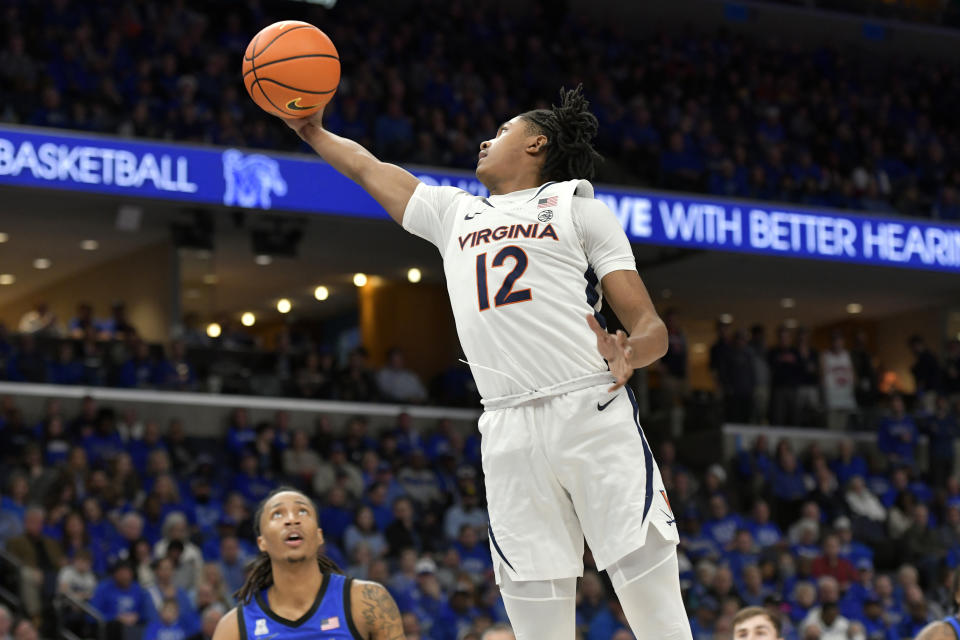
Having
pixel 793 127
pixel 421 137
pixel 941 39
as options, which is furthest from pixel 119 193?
pixel 941 39

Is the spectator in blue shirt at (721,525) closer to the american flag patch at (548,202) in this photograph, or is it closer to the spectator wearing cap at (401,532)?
the spectator wearing cap at (401,532)

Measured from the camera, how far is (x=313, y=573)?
17.1 feet

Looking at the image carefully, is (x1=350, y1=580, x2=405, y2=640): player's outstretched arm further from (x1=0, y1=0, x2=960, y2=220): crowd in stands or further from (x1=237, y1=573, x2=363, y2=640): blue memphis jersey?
(x1=0, y1=0, x2=960, y2=220): crowd in stands

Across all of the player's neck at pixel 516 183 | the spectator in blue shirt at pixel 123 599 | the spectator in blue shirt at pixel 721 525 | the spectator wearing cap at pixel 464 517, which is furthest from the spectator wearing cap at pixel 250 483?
the player's neck at pixel 516 183

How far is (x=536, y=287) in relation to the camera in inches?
143

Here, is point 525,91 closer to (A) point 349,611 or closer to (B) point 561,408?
(A) point 349,611

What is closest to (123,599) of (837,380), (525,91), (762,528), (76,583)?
(76,583)

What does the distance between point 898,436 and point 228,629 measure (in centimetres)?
1488

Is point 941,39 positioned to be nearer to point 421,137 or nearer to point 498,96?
point 498,96

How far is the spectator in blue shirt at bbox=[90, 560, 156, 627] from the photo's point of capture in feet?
35.2

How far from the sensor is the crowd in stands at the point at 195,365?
15.5 m

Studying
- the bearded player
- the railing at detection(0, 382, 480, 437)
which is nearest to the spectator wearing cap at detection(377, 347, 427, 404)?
the railing at detection(0, 382, 480, 437)

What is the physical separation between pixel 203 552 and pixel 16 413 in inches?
124

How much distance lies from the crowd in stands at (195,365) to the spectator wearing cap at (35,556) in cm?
398
